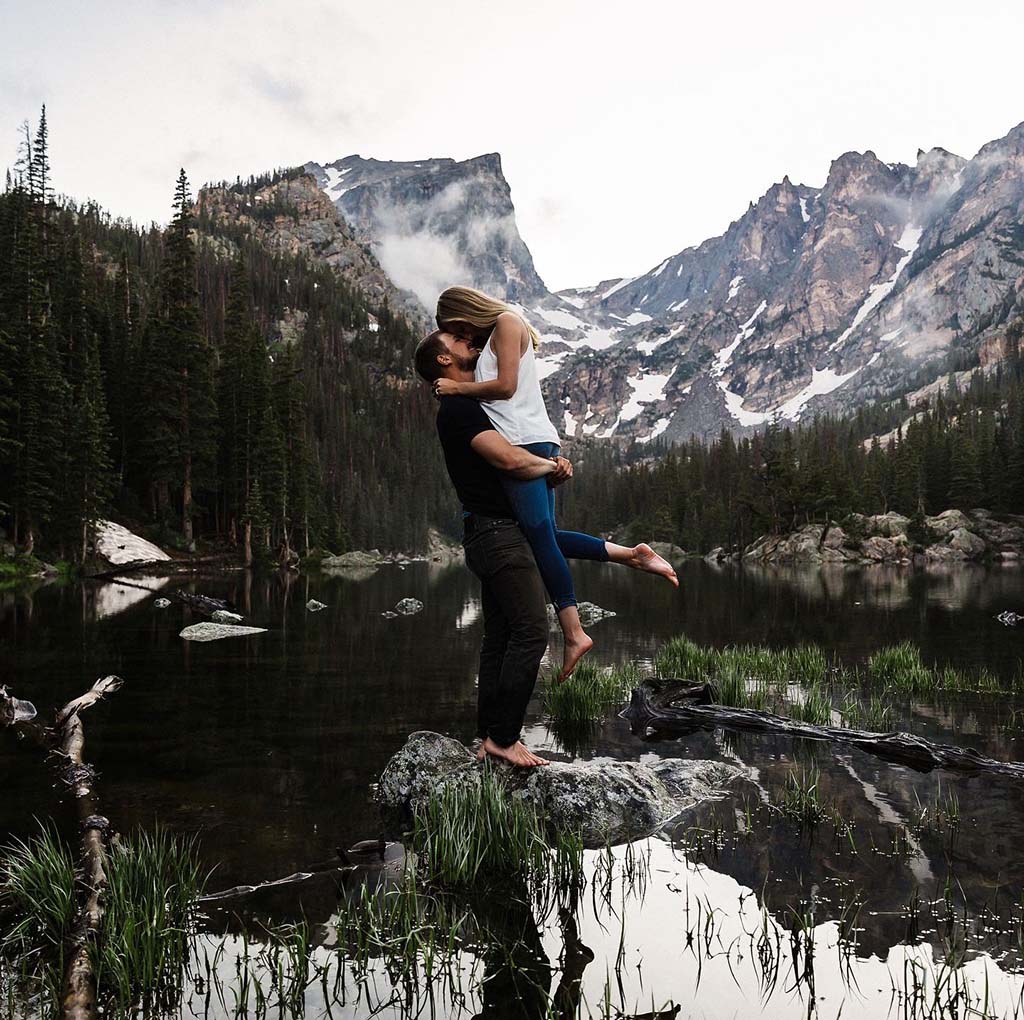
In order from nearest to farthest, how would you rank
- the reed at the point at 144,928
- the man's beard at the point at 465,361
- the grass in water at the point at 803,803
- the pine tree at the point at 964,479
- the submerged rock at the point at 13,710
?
1. the reed at the point at 144,928
2. the grass in water at the point at 803,803
3. the man's beard at the point at 465,361
4. the submerged rock at the point at 13,710
5. the pine tree at the point at 964,479

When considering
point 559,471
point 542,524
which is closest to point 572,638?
point 542,524

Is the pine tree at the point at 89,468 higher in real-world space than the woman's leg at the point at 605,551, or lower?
higher

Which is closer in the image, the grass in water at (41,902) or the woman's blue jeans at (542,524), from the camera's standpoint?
the grass in water at (41,902)

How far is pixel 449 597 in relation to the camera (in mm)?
30172

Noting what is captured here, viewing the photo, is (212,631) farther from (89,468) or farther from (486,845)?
(89,468)

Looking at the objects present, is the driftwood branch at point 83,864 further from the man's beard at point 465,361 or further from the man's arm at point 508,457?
the man's beard at point 465,361

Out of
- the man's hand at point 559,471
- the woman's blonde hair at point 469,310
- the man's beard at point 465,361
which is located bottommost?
the man's hand at point 559,471

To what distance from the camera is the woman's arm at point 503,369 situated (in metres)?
4.86

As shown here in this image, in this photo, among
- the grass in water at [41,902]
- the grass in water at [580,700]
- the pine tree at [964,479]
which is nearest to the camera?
the grass in water at [41,902]

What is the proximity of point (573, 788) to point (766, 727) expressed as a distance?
3298 millimetres

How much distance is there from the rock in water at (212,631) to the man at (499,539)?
35.1 ft

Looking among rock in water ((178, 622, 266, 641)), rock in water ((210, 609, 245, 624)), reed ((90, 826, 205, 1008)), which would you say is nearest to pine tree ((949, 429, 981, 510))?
rock in water ((210, 609, 245, 624))

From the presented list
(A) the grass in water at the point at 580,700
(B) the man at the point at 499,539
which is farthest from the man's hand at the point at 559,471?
(A) the grass in water at the point at 580,700

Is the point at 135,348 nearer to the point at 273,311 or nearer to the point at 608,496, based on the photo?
the point at 273,311
